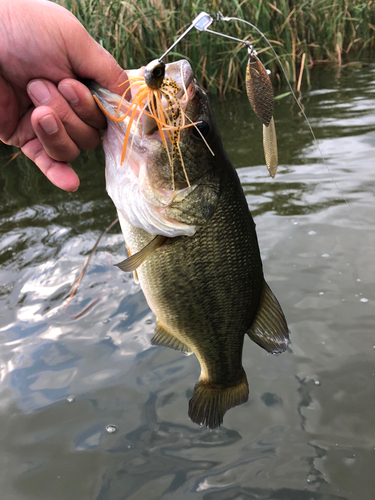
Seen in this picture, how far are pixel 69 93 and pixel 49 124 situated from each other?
14cm

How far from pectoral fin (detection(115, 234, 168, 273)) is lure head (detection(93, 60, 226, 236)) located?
0.15ft

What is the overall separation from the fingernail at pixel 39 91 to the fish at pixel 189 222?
183 mm

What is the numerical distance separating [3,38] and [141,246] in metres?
0.98

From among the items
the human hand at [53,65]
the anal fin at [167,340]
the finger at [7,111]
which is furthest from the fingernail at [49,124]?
the anal fin at [167,340]

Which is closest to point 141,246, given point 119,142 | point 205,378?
point 119,142

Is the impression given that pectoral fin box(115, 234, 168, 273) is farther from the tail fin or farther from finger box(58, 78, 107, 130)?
the tail fin

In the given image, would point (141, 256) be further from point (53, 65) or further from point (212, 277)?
point (53, 65)

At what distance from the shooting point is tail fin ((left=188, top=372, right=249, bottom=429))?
80.7 inches

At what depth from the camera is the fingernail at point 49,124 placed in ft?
5.27

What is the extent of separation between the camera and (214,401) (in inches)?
81.2

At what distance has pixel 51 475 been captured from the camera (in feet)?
7.00

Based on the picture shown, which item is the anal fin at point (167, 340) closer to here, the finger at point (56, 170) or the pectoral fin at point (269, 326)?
the pectoral fin at point (269, 326)

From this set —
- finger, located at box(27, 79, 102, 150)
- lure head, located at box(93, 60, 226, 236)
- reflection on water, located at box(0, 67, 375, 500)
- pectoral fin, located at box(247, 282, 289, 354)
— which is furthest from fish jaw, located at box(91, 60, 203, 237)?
reflection on water, located at box(0, 67, 375, 500)

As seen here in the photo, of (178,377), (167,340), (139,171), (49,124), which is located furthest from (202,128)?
(178,377)
